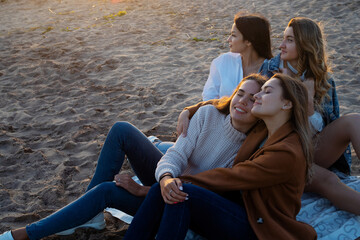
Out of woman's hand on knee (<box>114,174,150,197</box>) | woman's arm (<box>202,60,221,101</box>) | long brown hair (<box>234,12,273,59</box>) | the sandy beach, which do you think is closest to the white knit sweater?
woman's hand on knee (<box>114,174,150,197</box>)

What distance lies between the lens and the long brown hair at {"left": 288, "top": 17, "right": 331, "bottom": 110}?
290 cm

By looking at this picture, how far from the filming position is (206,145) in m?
2.54

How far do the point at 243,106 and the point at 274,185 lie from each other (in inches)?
20.0

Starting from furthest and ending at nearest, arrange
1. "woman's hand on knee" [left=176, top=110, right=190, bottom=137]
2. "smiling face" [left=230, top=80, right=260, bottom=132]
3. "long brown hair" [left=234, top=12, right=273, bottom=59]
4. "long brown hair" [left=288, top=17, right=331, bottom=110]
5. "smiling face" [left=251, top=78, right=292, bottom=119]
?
"long brown hair" [left=234, top=12, right=273, bottom=59]
"long brown hair" [left=288, top=17, right=331, bottom=110]
"woman's hand on knee" [left=176, top=110, right=190, bottom=137]
"smiling face" [left=230, top=80, right=260, bottom=132]
"smiling face" [left=251, top=78, right=292, bottom=119]

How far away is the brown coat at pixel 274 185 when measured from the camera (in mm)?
2113

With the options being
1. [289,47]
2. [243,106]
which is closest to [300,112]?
[243,106]

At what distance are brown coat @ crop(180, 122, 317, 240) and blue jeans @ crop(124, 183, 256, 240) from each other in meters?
0.08

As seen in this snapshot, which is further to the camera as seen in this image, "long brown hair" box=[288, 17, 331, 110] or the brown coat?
"long brown hair" box=[288, 17, 331, 110]

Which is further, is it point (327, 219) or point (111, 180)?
point (111, 180)

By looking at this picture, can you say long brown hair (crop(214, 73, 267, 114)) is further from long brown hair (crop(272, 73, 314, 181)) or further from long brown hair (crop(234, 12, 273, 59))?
long brown hair (crop(234, 12, 273, 59))

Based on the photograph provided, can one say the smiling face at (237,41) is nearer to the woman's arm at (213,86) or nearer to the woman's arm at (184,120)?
the woman's arm at (213,86)

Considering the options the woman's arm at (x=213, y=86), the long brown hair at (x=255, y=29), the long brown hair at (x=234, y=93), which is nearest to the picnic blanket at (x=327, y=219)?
the long brown hair at (x=234, y=93)

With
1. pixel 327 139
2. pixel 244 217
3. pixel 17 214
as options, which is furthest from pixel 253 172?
pixel 17 214

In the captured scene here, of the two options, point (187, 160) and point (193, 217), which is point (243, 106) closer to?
point (187, 160)
